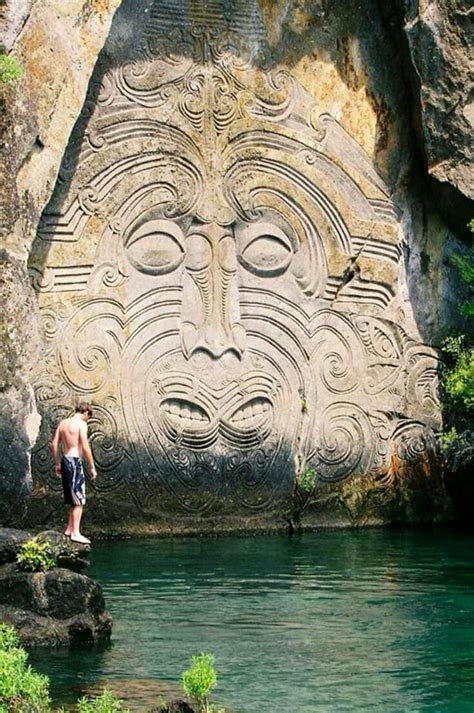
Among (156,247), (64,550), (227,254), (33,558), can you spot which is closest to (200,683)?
Answer: (33,558)

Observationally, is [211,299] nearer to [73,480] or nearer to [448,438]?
[448,438]

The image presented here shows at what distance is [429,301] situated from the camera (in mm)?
20500

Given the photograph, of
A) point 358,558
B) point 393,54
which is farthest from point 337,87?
point 358,558

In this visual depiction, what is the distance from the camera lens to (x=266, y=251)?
19.5 m

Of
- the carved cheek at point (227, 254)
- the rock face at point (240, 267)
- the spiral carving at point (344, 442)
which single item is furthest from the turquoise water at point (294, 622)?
the carved cheek at point (227, 254)

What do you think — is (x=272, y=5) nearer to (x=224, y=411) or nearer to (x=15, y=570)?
(x=224, y=411)

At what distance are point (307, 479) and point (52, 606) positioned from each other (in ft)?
24.0

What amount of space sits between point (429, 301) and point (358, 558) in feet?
14.7

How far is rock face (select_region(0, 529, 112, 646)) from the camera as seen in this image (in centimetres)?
1212

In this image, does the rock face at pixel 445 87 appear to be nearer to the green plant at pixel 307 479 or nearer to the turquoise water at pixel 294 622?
the green plant at pixel 307 479

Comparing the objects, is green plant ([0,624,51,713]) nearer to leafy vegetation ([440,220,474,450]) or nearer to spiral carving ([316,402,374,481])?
leafy vegetation ([440,220,474,450])

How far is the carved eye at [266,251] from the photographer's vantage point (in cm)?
1941

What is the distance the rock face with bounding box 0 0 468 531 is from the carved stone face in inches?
0.9

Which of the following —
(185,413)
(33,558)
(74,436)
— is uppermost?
(185,413)
